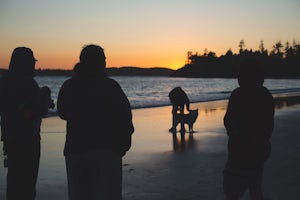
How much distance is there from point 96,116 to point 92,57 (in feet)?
1.56

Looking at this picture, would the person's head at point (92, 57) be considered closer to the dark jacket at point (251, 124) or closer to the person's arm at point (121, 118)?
the person's arm at point (121, 118)

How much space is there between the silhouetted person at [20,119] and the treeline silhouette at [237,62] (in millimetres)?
137692

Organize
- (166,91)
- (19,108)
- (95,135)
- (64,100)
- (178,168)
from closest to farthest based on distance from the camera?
(95,135), (64,100), (19,108), (178,168), (166,91)

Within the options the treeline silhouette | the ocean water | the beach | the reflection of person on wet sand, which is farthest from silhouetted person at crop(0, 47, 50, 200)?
the treeline silhouette

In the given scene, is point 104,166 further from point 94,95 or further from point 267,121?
point 267,121

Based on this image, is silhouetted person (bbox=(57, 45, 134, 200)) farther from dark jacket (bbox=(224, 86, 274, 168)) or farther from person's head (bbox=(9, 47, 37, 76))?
dark jacket (bbox=(224, 86, 274, 168))

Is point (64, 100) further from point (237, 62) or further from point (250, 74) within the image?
point (237, 62)

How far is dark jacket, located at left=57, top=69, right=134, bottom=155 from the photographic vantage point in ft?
10.5

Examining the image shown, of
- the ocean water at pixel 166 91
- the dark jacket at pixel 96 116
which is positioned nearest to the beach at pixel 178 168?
the dark jacket at pixel 96 116

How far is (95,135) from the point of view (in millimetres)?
3186

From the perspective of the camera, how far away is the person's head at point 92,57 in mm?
3287

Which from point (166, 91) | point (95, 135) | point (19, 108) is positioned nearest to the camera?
point (95, 135)

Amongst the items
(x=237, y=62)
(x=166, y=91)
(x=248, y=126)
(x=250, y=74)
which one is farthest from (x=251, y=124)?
(x=237, y=62)

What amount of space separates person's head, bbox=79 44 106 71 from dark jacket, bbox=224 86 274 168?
130 centimetres
